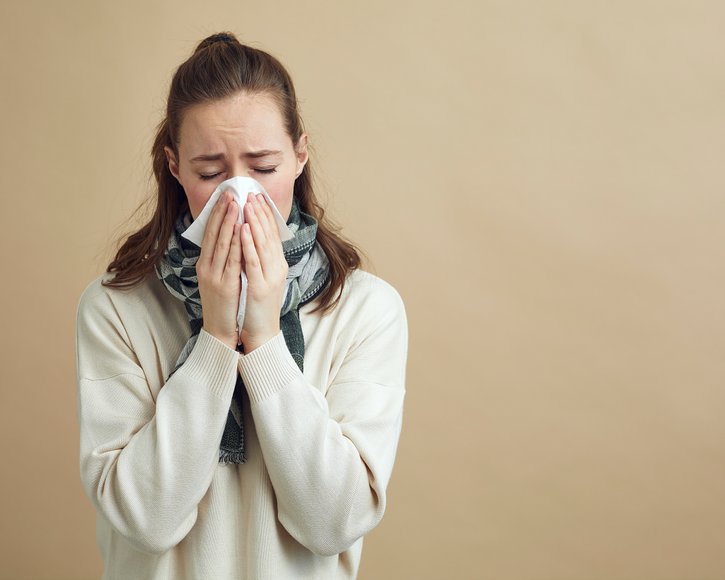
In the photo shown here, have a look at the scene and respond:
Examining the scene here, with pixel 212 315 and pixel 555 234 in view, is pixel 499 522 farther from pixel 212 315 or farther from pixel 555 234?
pixel 212 315

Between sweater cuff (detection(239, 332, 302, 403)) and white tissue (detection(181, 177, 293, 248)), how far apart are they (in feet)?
0.73

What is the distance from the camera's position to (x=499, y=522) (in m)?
3.04

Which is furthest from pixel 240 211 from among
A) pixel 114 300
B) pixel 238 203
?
pixel 114 300

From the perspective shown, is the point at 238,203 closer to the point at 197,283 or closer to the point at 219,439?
the point at 197,283

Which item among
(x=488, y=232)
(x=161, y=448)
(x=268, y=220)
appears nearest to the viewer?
(x=161, y=448)

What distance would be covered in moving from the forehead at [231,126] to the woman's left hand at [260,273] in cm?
11

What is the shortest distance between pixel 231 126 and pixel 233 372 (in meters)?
0.43

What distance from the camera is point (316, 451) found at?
5.39 ft

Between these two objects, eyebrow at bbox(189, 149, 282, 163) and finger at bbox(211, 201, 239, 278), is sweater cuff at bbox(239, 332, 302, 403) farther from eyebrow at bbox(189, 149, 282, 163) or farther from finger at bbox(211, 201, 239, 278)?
eyebrow at bbox(189, 149, 282, 163)

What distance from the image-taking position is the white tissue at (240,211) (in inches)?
67.4

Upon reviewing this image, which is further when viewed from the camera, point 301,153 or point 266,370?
point 301,153

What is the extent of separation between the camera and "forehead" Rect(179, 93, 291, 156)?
1.74 meters

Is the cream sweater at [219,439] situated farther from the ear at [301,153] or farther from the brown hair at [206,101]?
the ear at [301,153]

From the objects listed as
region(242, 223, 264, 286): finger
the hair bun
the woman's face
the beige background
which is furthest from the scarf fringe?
the beige background
